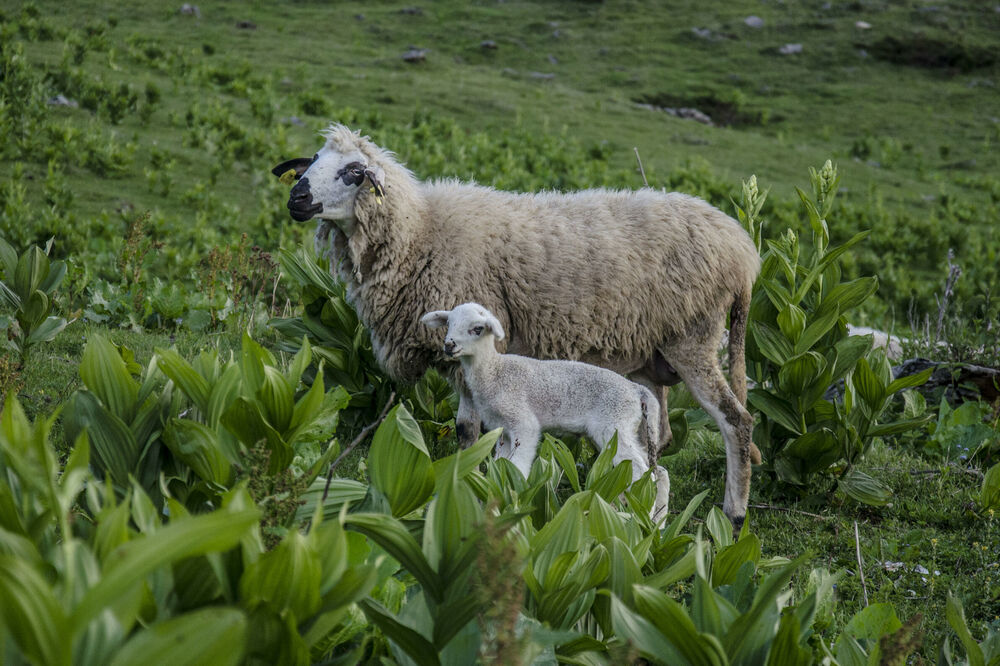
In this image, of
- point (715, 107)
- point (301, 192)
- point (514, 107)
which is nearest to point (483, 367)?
point (301, 192)

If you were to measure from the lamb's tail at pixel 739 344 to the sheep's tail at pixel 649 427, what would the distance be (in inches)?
45.9

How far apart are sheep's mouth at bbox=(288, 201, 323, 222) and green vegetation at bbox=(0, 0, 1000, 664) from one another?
0.93m

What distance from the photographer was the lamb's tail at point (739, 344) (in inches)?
227

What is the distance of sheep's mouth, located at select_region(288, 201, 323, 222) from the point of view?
507 centimetres

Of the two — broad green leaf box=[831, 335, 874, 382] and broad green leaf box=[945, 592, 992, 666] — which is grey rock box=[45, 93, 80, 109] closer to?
broad green leaf box=[831, 335, 874, 382]

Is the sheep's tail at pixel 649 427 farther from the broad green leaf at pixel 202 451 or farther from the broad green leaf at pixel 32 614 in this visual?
the broad green leaf at pixel 32 614

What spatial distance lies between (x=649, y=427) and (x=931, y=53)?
32416 millimetres

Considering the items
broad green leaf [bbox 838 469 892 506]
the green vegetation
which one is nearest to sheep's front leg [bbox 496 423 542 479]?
the green vegetation

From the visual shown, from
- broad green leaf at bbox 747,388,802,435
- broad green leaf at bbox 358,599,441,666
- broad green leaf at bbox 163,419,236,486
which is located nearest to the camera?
broad green leaf at bbox 358,599,441,666

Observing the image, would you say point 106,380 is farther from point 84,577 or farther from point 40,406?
point 40,406

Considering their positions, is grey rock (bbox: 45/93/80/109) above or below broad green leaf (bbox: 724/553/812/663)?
below

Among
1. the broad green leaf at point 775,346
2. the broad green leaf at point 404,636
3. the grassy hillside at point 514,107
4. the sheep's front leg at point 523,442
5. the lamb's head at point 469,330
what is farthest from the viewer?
the grassy hillside at point 514,107

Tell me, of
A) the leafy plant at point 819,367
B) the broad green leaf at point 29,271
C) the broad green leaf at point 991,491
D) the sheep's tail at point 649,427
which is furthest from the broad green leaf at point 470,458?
the broad green leaf at point 991,491

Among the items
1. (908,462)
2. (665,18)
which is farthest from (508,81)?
(908,462)
